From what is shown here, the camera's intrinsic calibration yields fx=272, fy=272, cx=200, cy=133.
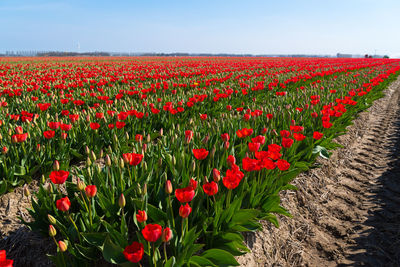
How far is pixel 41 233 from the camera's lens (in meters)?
2.29

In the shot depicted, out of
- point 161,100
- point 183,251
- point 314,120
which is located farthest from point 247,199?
point 161,100

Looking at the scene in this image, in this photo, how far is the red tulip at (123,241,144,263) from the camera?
1319mm

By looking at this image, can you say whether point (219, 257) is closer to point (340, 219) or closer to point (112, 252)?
point (112, 252)

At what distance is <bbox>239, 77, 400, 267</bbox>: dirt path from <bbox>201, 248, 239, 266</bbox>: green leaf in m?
0.47

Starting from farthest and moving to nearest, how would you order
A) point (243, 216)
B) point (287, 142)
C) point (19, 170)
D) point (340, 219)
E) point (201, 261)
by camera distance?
point (19, 170) < point (340, 219) < point (287, 142) < point (243, 216) < point (201, 261)

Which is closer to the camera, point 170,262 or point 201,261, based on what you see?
point 170,262

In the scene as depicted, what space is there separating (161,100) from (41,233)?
14.5ft

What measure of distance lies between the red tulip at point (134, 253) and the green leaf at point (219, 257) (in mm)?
614

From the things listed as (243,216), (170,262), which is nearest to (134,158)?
(170,262)

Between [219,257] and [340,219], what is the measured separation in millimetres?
1975

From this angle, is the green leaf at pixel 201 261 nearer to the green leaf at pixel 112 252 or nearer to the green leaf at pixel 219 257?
the green leaf at pixel 219 257

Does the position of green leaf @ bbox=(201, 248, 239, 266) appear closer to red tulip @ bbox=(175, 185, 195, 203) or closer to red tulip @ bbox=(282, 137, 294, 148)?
red tulip @ bbox=(175, 185, 195, 203)

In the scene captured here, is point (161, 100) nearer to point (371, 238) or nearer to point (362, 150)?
point (362, 150)

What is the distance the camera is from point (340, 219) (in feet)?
10.3
